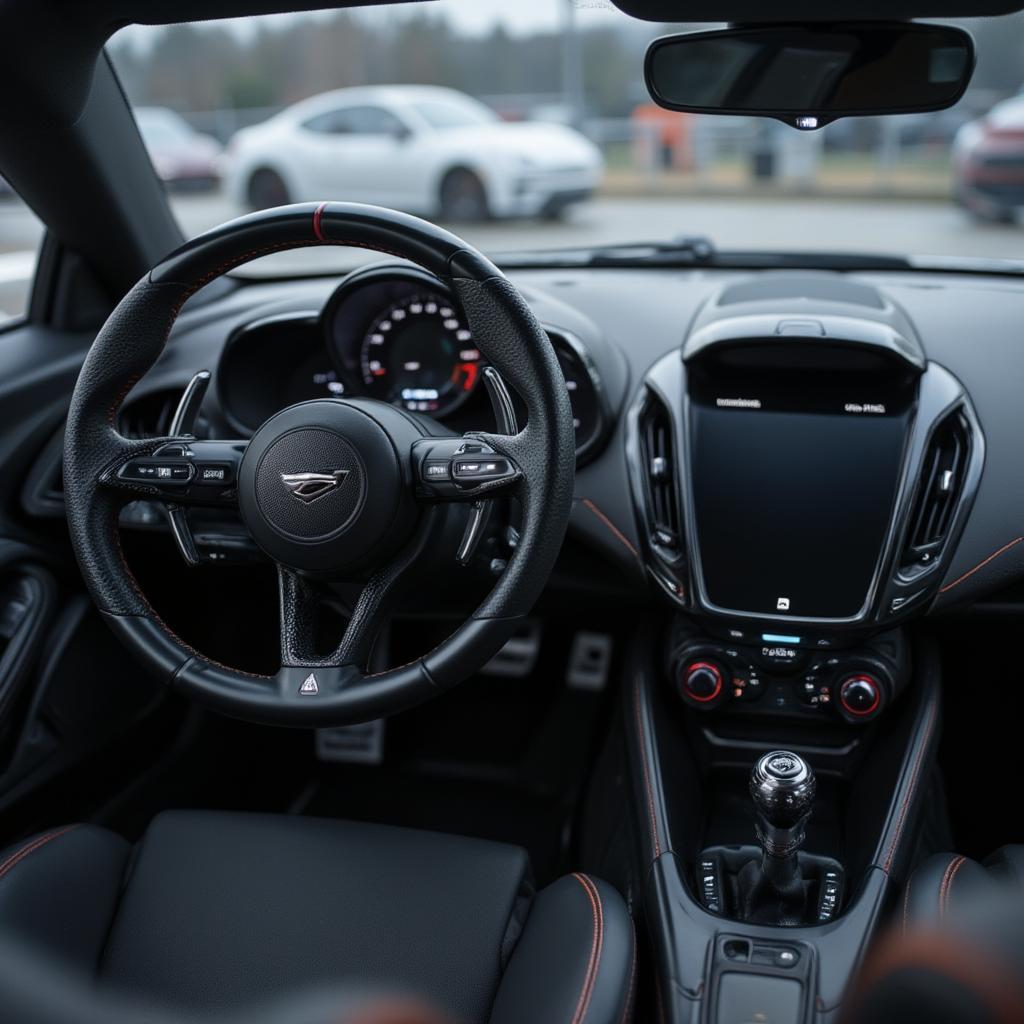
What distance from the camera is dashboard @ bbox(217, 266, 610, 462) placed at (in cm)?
218

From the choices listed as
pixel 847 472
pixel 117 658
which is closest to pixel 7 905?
pixel 117 658

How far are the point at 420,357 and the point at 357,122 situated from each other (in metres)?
3.72

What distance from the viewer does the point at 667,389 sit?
2.09 meters

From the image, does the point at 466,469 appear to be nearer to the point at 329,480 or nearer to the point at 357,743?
the point at 329,480

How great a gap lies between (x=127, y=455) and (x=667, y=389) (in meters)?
0.94

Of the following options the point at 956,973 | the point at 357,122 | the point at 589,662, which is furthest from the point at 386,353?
the point at 357,122

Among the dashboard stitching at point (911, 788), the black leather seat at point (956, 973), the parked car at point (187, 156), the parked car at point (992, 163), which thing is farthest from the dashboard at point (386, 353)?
the parked car at point (992, 163)

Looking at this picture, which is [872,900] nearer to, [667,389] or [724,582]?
[724,582]

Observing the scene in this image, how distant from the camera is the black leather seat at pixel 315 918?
4.94 feet

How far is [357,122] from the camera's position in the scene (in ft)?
18.4

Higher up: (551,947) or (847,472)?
(847,472)

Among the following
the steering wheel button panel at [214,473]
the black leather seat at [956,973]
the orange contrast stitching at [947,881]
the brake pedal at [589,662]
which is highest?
the black leather seat at [956,973]

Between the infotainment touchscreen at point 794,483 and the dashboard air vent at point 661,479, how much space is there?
0.14 ft

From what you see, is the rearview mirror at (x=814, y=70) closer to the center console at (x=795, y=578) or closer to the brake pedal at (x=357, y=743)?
the center console at (x=795, y=578)
